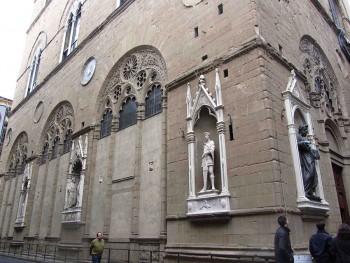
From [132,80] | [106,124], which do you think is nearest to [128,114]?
[132,80]

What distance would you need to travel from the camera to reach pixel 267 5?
9.43m

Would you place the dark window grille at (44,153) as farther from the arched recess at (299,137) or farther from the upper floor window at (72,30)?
the arched recess at (299,137)

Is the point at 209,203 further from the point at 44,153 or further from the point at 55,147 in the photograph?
the point at 44,153

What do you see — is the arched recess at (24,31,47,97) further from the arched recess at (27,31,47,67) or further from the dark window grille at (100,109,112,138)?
the dark window grille at (100,109,112,138)

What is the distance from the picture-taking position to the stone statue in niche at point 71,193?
14.0m

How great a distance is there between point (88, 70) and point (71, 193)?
6660 millimetres

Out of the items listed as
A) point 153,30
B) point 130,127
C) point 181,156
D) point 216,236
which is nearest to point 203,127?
point 181,156

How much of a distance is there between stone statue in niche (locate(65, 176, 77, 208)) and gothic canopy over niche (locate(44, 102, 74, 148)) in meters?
3.53

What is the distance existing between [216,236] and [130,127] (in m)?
6.24

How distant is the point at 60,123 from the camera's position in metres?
18.0

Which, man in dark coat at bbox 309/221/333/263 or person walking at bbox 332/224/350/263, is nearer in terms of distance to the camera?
person walking at bbox 332/224/350/263

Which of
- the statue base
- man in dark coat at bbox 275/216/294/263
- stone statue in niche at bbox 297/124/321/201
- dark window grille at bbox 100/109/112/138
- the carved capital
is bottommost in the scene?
man in dark coat at bbox 275/216/294/263

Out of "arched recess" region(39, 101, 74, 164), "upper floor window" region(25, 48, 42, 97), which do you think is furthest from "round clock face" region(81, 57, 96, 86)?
"upper floor window" region(25, 48, 42, 97)

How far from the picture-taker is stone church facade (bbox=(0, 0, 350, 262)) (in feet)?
24.7
